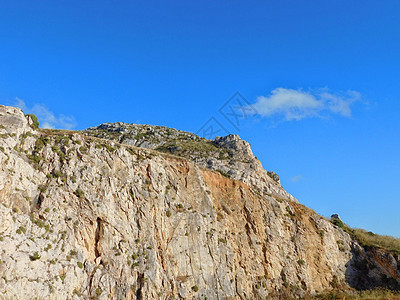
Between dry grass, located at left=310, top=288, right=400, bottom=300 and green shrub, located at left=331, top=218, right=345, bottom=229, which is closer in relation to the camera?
dry grass, located at left=310, top=288, right=400, bottom=300

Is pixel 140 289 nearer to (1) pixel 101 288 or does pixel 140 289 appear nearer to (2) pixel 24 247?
(1) pixel 101 288

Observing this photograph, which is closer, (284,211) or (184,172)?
(184,172)

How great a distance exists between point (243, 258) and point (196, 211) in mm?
7041

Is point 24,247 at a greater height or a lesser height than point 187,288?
greater

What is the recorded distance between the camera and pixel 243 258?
116 feet

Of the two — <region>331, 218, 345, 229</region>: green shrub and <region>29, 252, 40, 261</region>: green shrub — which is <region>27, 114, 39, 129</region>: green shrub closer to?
<region>29, 252, 40, 261</region>: green shrub

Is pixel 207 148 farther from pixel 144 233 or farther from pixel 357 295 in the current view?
pixel 357 295

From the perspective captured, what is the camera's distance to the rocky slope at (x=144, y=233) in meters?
24.3

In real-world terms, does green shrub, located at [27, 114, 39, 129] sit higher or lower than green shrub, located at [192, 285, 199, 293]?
higher

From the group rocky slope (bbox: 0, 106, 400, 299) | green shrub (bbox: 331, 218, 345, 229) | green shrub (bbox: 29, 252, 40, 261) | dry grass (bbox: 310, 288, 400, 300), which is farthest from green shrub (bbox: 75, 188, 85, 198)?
green shrub (bbox: 331, 218, 345, 229)

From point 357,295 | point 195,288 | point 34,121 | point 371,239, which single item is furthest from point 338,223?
point 34,121

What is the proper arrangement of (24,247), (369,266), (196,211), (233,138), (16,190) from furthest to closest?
(233,138)
(369,266)
(196,211)
(16,190)
(24,247)

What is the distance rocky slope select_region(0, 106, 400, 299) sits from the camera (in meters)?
24.3

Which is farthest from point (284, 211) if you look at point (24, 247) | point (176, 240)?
point (24, 247)
